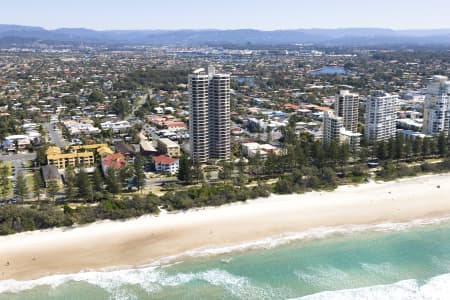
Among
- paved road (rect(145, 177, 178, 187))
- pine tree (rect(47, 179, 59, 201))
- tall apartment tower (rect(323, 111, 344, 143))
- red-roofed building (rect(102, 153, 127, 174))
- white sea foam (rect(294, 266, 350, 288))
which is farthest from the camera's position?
tall apartment tower (rect(323, 111, 344, 143))

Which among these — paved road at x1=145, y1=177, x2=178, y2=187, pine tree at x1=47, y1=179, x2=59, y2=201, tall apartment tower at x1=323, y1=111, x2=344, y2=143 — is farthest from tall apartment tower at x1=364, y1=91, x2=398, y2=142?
pine tree at x1=47, y1=179, x2=59, y2=201

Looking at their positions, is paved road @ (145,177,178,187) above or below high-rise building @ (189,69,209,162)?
below

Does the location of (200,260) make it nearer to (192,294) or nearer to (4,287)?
(192,294)

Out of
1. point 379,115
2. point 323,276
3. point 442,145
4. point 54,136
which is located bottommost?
point 323,276

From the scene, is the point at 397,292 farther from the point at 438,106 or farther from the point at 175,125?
the point at 175,125

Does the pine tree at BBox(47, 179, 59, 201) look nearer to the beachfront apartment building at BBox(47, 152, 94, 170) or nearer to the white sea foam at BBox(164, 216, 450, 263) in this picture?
the beachfront apartment building at BBox(47, 152, 94, 170)

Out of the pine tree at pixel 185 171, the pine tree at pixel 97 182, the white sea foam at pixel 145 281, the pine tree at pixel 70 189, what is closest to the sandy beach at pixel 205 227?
the white sea foam at pixel 145 281

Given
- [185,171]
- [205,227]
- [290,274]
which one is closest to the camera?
[290,274]

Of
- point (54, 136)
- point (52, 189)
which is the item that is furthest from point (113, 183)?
point (54, 136)
